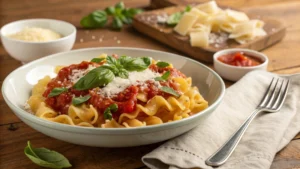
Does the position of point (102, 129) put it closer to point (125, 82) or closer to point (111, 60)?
point (125, 82)

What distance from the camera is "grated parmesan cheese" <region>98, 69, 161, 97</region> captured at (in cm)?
218

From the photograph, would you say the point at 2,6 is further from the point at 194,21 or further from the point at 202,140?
the point at 202,140

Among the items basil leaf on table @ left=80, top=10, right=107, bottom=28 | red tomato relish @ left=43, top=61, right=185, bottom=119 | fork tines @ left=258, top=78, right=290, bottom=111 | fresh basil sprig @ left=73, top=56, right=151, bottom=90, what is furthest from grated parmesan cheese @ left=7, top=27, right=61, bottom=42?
fork tines @ left=258, top=78, right=290, bottom=111

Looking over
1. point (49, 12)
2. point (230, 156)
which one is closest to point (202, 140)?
point (230, 156)

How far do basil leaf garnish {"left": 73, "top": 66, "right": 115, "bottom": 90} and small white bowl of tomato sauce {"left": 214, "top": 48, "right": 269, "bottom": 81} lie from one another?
3.56 ft

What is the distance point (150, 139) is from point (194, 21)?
5.92 ft

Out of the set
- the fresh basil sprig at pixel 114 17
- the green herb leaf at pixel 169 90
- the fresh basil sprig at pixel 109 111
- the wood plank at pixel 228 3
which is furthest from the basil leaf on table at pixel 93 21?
the fresh basil sprig at pixel 109 111

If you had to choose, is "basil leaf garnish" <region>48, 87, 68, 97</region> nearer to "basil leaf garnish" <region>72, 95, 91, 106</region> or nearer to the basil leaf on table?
"basil leaf garnish" <region>72, 95, 91, 106</region>

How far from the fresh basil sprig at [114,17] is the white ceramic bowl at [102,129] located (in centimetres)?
111

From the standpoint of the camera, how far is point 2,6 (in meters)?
4.50

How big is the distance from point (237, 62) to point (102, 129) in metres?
1.49

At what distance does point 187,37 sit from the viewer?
362 cm

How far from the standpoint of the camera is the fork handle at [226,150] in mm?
2049

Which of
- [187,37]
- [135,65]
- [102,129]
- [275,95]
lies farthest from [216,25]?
[102,129]
